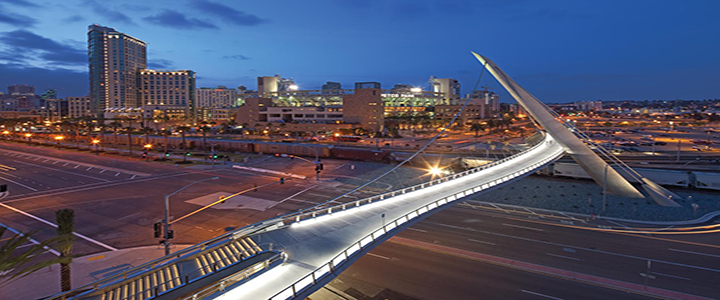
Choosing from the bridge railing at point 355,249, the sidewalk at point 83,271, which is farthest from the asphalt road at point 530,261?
the sidewalk at point 83,271

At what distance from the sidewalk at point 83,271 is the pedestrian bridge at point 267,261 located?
3.30 meters

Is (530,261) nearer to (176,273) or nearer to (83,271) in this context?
(176,273)

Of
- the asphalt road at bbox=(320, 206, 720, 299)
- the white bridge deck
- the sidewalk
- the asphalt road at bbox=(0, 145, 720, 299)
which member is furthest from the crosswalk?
the sidewalk

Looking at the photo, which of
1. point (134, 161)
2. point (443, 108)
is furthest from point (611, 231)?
point (443, 108)

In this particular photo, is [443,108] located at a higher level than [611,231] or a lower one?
higher

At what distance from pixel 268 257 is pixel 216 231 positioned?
1566 centimetres

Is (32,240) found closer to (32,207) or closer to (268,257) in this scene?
(32,207)

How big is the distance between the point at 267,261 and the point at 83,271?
1468cm

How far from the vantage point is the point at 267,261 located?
1518cm

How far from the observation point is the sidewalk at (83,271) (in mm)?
19237

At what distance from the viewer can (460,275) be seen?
69.1ft

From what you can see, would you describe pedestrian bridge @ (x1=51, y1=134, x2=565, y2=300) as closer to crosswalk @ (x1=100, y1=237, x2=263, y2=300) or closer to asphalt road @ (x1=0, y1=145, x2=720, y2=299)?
crosswalk @ (x1=100, y1=237, x2=263, y2=300)

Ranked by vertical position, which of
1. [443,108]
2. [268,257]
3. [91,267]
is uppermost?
[443,108]

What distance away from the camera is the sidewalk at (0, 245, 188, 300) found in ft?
63.1
